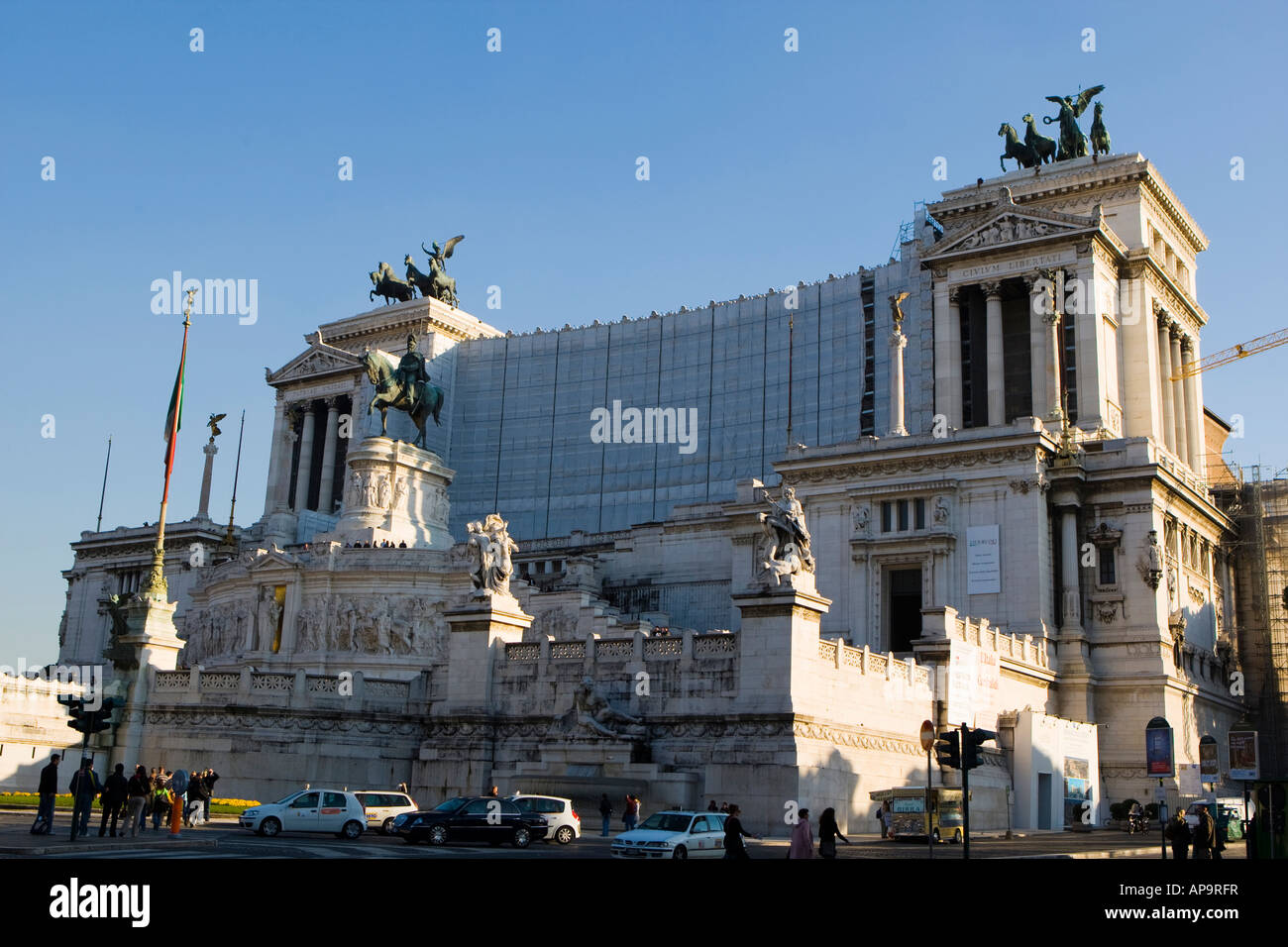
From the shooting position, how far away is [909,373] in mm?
80688

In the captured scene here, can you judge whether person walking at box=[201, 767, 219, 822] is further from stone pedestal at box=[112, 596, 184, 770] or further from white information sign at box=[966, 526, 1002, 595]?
white information sign at box=[966, 526, 1002, 595]

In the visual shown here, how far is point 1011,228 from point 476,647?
147 ft

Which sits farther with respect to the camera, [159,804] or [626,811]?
[626,811]

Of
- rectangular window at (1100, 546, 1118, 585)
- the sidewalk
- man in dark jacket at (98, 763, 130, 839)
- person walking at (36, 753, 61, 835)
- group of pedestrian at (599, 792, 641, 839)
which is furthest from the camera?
rectangular window at (1100, 546, 1118, 585)

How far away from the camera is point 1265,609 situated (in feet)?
225

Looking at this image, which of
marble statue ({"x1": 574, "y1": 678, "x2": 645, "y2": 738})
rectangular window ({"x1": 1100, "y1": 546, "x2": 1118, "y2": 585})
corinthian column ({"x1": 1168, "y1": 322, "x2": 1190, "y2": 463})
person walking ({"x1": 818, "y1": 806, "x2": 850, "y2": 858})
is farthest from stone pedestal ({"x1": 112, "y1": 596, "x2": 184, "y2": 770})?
corinthian column ({"x1": 1168, "y1": 322, "x2": 1190, "y2": 463})

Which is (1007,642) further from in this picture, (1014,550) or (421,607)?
(421,607)

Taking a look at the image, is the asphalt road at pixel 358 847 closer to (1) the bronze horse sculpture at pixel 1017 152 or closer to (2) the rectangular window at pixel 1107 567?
(2) the rectangular window at pixel 1107 567

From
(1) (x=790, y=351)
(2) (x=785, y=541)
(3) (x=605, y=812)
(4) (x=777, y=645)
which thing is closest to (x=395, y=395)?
(1) (x=790, y=351)

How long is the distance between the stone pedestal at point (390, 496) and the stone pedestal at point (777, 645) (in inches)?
1408

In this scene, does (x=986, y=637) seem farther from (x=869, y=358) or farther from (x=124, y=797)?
(x=869, y=358)

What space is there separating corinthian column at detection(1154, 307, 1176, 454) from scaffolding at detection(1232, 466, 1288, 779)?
7.51m

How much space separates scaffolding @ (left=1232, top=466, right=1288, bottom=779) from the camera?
67.2 m
